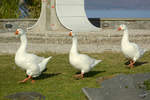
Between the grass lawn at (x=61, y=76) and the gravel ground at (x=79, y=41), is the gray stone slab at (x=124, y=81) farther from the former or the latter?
the gravel ground at (x=79, y=41)

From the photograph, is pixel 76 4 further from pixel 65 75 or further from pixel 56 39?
pixel 65 75

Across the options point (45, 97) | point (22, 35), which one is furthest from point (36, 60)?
point (45, 97)

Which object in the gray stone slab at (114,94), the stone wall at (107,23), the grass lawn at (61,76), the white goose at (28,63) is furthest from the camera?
the stone wall at (107,23)

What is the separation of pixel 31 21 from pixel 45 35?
20.2 feet

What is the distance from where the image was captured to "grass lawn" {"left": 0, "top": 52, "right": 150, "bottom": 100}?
6666 millimetres

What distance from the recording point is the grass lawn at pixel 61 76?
6666 millimetres

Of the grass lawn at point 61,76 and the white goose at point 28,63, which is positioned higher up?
the white goose at point 28,63

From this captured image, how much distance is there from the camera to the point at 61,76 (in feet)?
27.5

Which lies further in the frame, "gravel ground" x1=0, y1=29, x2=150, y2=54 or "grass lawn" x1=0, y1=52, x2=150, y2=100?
"gravel ground" x1=0, y1=29, x2=150, y2=54

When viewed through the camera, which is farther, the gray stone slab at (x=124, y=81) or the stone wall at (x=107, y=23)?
the stone wall at (x=107, y=23)

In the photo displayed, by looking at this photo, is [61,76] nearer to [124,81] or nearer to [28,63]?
[28,63]

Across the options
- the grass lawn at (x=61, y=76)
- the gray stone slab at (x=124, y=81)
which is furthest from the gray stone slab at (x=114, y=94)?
the gray stone slab at (x=124, y=81)

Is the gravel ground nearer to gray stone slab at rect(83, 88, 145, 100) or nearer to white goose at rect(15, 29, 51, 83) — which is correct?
white goose at rect(15, 29, 51, 83)

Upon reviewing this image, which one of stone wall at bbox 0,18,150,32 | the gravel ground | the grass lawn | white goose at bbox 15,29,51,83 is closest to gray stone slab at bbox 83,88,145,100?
the grass lawn
